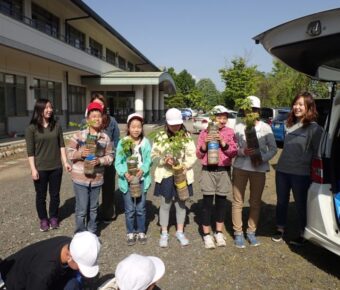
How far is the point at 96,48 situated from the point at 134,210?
2352 centimetres

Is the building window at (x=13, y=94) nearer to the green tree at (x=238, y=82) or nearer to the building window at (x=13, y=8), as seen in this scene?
the building window at (x=13, y=8)

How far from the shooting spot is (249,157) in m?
4.11

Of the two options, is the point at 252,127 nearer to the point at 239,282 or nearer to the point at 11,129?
the point at 239,282

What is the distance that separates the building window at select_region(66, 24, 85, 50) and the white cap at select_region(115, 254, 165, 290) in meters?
19.9

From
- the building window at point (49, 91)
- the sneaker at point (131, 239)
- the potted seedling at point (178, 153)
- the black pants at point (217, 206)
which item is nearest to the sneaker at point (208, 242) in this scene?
the black pants at point (217, 206)

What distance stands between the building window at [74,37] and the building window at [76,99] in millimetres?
2744

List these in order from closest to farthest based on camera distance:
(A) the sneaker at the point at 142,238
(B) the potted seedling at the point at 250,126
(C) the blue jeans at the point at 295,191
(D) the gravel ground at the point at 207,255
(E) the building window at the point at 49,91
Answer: (D) the gravel ground at the point at 207,255, (B) the potted seedling at the point at 250,126, (C) the blue jeans at the point at 295,191, (A) the sneaker at the point at 142,238, (E) the building window at the point at 49,91

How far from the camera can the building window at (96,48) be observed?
81.5ft

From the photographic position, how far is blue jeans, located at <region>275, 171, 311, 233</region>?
406 cm

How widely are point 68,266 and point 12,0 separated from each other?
50.6 ft

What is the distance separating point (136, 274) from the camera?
2.14 metres

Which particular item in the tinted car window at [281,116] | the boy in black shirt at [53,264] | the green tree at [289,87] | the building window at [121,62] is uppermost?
the building window at [121,62]

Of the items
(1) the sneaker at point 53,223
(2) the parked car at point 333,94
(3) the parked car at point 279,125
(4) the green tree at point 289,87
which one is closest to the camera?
(2) the parked car at point 333,94

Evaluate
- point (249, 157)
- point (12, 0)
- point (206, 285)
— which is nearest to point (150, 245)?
point (206, 285)
